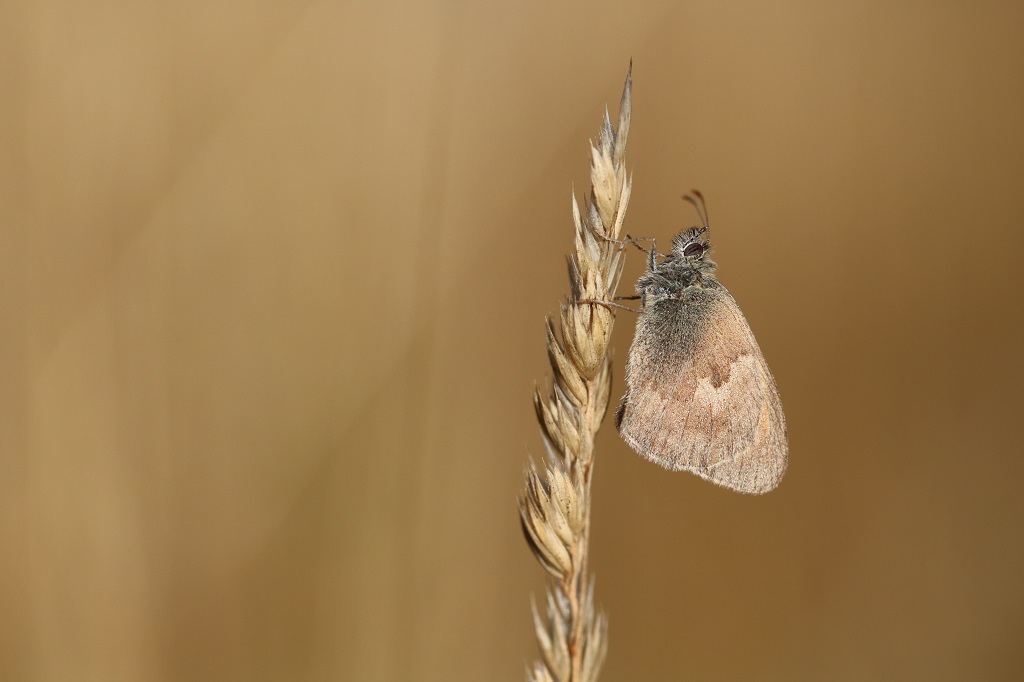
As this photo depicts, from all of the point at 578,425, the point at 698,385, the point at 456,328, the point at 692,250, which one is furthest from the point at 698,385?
the point at 456,328

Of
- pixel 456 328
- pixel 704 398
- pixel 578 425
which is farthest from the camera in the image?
pixel 456 328

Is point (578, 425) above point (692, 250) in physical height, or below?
below

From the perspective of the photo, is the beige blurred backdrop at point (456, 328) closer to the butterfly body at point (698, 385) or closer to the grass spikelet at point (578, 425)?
the butterfly body at point (698, 385)

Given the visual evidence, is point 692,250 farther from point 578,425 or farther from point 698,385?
point 578,425

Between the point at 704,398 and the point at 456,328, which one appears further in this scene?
the point at 456,328

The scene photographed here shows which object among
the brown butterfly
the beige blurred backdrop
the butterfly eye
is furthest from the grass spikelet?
the beige blurred backdrop

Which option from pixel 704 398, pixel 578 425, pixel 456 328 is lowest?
pixel 578 425

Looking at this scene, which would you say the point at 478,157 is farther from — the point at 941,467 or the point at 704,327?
the point at 941,467
